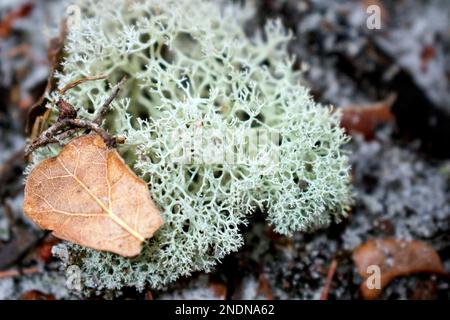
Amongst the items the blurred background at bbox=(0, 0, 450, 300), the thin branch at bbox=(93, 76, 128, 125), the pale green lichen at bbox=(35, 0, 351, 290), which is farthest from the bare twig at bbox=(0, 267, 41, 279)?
the thin branch at bbox=(93, 76, 128, 125)

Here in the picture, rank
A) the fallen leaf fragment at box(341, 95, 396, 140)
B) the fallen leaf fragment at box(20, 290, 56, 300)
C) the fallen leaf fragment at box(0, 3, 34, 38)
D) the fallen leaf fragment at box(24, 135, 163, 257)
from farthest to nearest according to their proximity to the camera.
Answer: the fallen leaf fragment at box(0, 3, 34, 38) < the fallen leaf fragment at box(341, 95, 396, 140) < the fallen leaf fragment at box(20, 290, 56, 300) < the fallen leaf fragment at box(24, 135, 163, 257)

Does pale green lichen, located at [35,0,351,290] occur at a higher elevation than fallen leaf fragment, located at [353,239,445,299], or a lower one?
higher

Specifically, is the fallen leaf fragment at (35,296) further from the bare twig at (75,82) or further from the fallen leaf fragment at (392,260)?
the fallen leaf fragment at (392,260)

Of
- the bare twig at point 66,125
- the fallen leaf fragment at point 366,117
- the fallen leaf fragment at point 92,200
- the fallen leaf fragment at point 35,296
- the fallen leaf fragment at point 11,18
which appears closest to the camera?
the fallen leaf fragment at point 92,200

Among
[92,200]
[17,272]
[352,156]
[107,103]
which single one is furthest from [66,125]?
[352,156]

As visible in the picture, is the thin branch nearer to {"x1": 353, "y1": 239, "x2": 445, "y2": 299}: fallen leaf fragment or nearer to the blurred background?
the blurred background

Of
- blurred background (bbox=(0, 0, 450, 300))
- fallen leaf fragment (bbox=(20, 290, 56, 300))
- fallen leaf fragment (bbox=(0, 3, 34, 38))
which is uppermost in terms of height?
fallen leaf fragment (bbox=(0, 3, 34, 38))

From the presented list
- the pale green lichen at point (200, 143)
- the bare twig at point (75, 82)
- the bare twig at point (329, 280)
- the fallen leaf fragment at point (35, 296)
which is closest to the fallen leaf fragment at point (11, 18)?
the pale green lichen at point (200, 143)
